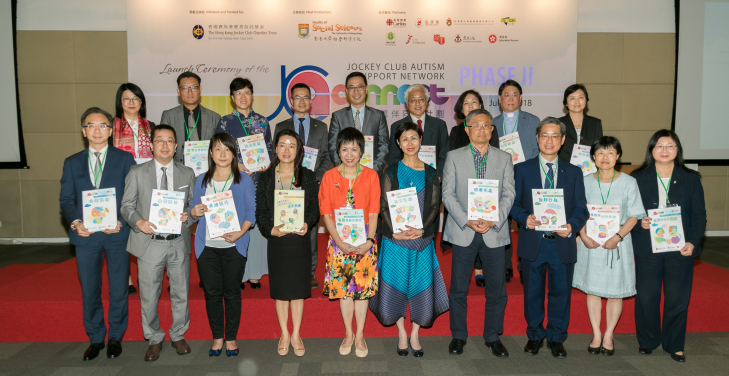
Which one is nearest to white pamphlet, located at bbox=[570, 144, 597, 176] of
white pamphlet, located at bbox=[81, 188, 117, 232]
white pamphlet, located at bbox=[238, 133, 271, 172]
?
white pamphlet, located at bbox=[238, 133, 271, 172]

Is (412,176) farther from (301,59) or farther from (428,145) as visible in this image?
(301,59)

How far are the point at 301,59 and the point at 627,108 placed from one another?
5.04 m

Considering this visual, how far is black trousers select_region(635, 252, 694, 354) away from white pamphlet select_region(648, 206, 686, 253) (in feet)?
0.29

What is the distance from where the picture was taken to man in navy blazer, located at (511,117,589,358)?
2.87m

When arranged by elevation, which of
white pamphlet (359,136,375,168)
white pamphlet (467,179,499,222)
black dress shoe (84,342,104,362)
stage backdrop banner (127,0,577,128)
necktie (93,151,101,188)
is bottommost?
black dress shoe (84,342,104,362)

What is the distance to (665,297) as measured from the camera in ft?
9.85

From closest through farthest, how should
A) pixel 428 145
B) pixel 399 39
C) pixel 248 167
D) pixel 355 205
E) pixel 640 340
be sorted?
pixel 355 205 → pixel 640 340 → pixel 248 167 → pixel 428 145 → pixel 399 39

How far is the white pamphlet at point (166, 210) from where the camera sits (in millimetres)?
2775

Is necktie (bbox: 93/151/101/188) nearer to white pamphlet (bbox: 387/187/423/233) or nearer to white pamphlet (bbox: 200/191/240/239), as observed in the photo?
white pamphlet (bbox: 200/191/240/239)

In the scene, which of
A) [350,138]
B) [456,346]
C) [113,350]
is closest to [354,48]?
[350,138]

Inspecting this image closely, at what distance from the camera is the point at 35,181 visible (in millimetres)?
6496

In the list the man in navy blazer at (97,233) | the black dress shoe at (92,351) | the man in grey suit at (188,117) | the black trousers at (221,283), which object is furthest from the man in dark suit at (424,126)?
the black dress shoe at (92,351)

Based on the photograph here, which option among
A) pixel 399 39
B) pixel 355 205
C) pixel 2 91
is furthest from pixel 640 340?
pixel 2 91

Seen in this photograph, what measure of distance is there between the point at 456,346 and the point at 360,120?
6.39 ft
